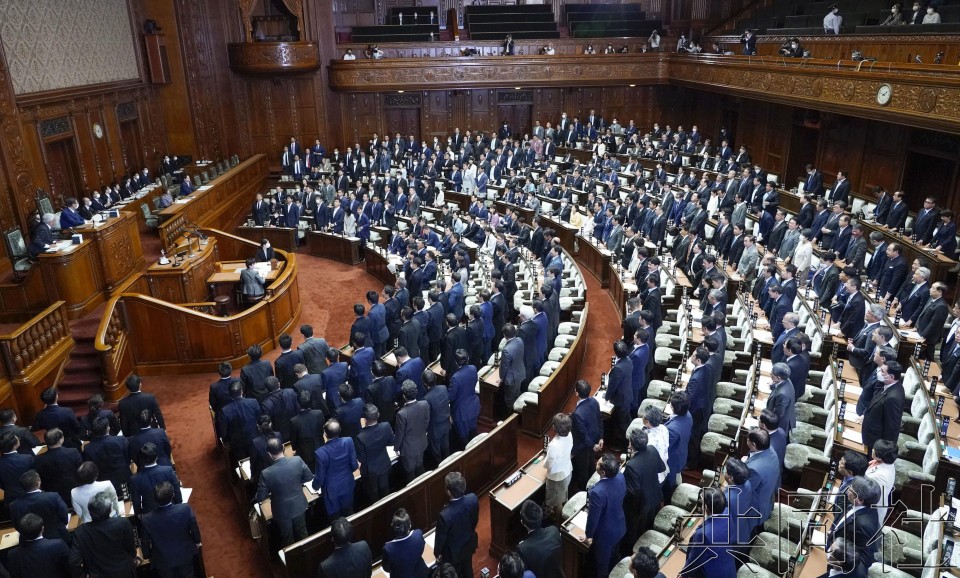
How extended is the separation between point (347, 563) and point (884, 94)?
38.6 feet

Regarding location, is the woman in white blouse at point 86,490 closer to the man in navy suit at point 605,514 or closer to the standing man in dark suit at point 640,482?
the man in navy suit at point 605,514

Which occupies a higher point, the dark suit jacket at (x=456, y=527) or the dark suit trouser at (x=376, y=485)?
the dark suit jacket at (x=456, y=527)

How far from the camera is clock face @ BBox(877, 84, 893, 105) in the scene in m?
11.2

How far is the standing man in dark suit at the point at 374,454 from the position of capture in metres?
6.03

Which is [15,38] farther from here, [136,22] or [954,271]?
[954,271]

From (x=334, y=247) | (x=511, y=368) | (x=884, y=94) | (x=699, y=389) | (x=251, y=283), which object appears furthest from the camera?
(x=334, y=247)

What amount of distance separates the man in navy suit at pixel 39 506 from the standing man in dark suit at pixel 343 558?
2529 mm

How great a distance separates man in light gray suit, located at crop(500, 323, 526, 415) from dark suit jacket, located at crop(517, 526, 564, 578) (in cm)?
327

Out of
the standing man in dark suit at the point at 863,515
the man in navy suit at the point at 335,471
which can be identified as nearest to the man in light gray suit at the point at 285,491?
the man in navy suit at the point at 335,471

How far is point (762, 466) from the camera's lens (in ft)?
16.4

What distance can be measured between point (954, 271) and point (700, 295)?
3616 millimetres

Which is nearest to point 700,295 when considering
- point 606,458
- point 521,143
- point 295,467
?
point 606,458

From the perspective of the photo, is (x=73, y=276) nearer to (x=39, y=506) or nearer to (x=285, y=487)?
(x=39, y=506)

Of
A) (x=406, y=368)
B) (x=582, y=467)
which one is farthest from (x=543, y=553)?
(x=406, y=368)
